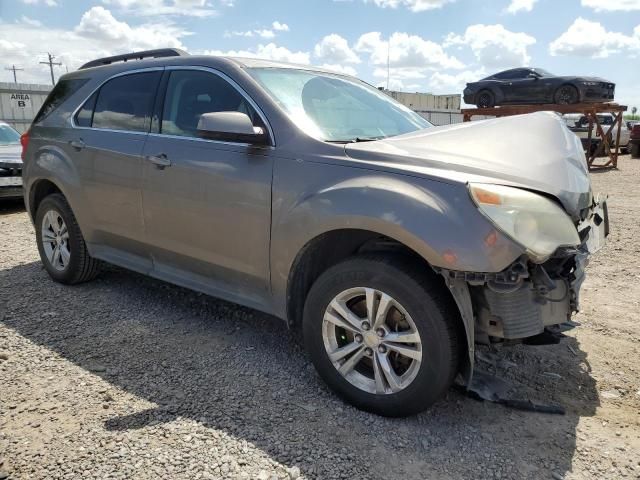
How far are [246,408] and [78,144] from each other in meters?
2.70

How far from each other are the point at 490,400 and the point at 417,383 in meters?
0.54

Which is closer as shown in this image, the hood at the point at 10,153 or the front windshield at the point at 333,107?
the front windshield at the point at 333,107

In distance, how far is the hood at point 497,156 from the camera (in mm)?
2520

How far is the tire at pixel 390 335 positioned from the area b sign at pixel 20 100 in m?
18.1

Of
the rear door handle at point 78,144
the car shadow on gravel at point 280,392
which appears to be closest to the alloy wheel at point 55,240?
the car shadow on gravel at point 280,392

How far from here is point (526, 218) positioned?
92.8 inches

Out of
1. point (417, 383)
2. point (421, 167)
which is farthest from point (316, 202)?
point (417, 383)

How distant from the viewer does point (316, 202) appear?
2771 mm

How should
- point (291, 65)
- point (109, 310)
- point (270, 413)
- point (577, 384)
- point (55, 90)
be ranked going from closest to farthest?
1. point (270, 413)
2. point (577, 384)
3. point (291, 65)
4. point (109, 310)
5. point (55, 90)

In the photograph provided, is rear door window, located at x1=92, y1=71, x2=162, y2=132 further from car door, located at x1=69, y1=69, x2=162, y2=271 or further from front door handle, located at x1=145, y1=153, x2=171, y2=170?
front door handle, located at x1=145, y1=153, x2=171, y2=170

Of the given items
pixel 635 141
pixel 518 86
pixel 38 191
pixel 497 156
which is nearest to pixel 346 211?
pixel 497 156

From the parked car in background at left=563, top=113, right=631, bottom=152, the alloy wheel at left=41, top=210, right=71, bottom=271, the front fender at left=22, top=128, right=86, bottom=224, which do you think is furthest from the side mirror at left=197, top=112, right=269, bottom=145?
the parked car in background at left=563, top=113, right=631, bottom=152

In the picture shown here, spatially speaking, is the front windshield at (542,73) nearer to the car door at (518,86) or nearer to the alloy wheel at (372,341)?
the car door at (518,86)

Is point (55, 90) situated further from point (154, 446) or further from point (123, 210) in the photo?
point (154, 446)
